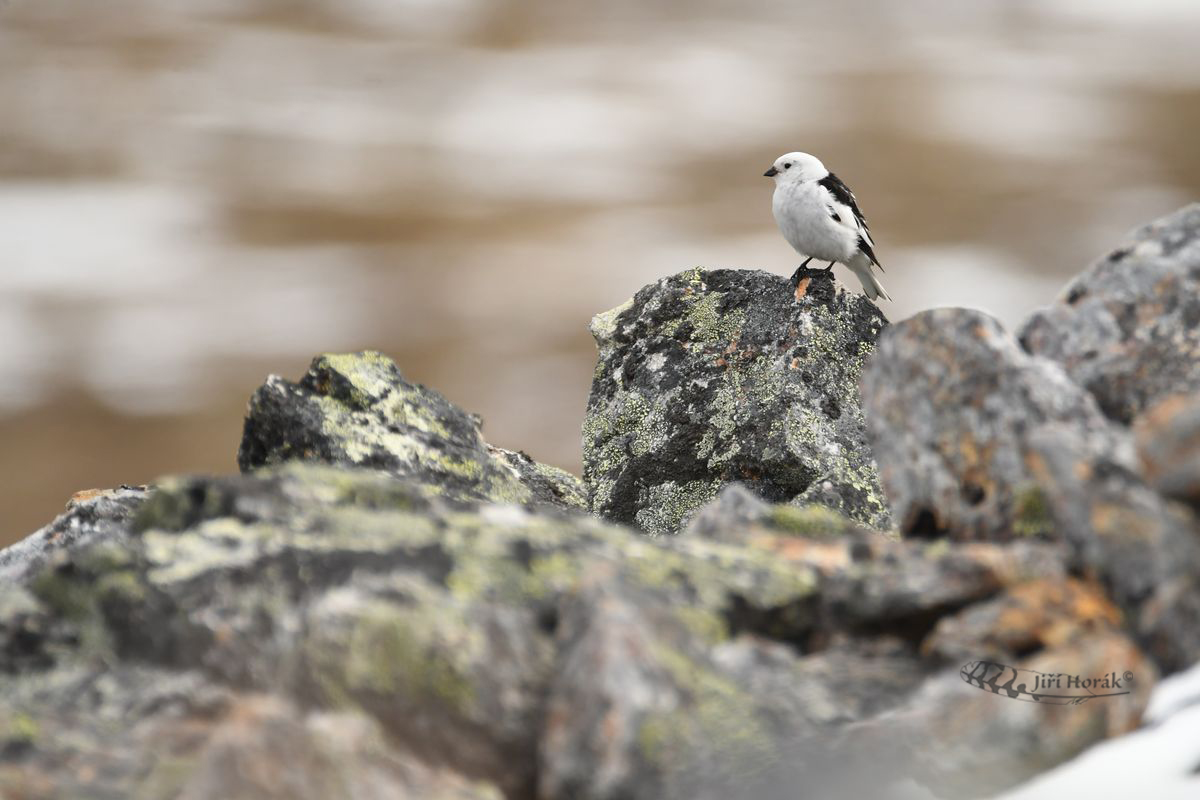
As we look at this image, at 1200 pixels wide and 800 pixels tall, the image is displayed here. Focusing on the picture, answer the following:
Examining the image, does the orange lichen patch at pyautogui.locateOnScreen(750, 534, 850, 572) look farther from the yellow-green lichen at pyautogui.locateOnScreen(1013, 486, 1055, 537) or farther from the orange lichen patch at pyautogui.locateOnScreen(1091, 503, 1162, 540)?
the orange lichen patch at pyautogui.locateOnScreen(1091, 503, 1162, 540)

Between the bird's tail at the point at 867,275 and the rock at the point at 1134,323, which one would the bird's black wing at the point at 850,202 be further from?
the rock at the point at 1134,323

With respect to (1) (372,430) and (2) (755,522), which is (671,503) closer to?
(1) (372,430)

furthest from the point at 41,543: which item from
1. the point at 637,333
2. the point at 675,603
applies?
the point at 675,603

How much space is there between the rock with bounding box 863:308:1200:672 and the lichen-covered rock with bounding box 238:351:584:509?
2.63 meters

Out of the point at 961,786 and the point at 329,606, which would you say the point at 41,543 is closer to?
the point at 329,606

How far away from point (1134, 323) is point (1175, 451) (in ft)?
4.28

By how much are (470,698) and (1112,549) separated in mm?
2399

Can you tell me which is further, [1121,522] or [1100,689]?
[1121,522]

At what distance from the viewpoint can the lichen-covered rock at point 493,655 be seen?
368cm

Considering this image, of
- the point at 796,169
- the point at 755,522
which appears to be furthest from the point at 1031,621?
the point at 796,169

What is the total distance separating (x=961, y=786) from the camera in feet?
12.6

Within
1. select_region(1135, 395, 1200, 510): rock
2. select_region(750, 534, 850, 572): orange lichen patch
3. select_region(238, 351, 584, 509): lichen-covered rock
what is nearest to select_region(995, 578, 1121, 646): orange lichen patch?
select_region(1135, 395, 1200, 510): rock

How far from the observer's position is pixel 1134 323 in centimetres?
554

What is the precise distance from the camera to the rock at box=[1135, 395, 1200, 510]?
4.36m
